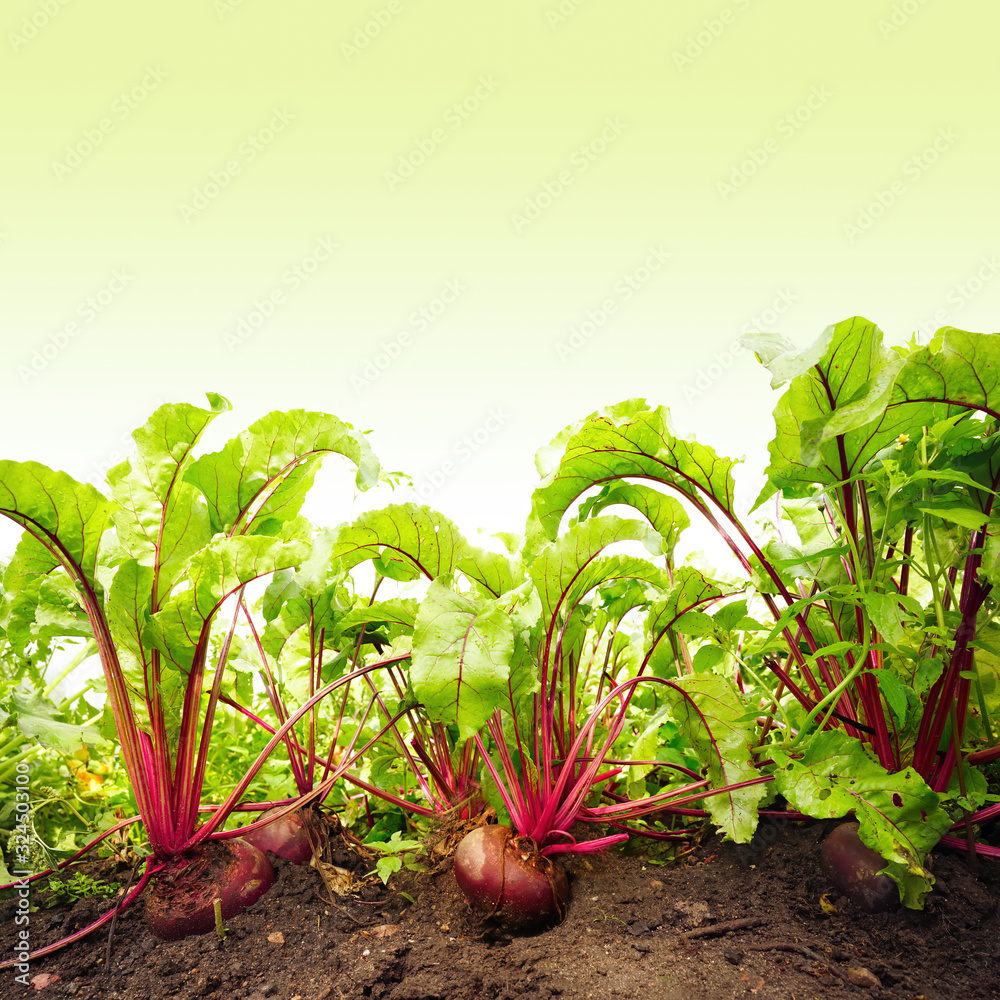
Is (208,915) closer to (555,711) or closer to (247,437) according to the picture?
(555,711)

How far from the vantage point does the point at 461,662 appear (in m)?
1.61

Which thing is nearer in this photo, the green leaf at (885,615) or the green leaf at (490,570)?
the green leaf at (885,615)

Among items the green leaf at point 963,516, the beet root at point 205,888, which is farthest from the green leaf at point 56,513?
the green leaf at point 963,516

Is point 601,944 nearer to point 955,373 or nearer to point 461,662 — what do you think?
point 461,662

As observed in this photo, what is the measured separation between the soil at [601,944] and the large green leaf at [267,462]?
1044mm

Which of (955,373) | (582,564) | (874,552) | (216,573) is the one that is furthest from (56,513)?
(955,373)

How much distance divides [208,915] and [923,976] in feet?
5.49

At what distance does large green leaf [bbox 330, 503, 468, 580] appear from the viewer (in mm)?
1872

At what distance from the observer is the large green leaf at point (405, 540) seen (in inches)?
73.7

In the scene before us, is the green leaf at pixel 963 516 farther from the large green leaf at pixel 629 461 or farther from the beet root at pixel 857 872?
the beet root at pixel 857 872

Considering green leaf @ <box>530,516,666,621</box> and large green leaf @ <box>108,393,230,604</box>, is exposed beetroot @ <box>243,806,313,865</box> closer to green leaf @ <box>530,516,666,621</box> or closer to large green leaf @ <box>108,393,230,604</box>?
large green leaf @ <box>108,393,230,604</box>

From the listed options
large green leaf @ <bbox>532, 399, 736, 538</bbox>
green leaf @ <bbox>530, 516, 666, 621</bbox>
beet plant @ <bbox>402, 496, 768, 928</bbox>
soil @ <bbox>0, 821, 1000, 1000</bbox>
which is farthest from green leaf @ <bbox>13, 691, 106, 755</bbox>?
large green leaf @ <bbox>532, 399, 736, 538</bbox>

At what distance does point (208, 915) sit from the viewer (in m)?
1.81

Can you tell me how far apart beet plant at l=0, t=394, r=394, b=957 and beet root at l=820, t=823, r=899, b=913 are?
134 centimetres
